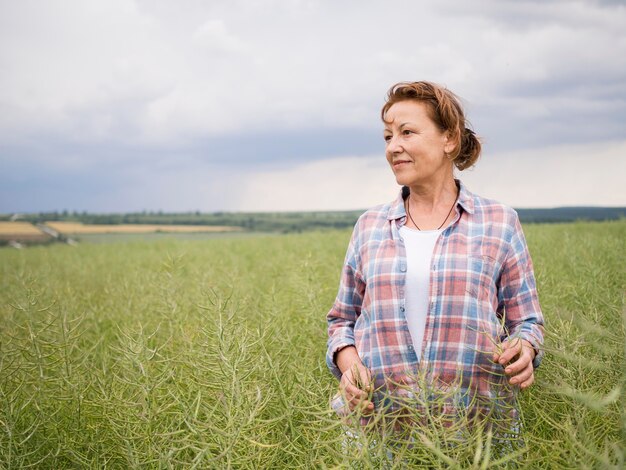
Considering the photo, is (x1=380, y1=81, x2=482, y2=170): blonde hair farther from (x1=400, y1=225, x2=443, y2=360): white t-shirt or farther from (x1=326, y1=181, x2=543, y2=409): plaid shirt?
(x1=400, y1=225, x2=443, y2=360): white t-shirt

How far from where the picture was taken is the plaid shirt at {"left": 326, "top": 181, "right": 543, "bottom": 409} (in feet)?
6.86

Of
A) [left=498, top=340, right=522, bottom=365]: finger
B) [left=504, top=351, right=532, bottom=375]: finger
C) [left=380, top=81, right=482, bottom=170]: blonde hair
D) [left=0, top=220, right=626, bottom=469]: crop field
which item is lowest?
[left=0, top=220, right=626, bottom=469]: crop field

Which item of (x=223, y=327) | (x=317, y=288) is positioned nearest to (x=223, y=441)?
(x=223, y=327)

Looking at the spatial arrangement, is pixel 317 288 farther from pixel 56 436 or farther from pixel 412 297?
pixel 56 436

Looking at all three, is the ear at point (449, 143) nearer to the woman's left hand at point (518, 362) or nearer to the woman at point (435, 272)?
the woman at point (435, 272)

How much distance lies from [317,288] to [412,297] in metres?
1.78

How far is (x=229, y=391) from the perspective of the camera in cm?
157

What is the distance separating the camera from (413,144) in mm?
2193

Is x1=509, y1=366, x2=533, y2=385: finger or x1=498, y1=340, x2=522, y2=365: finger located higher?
x1=498, y1=340, x2=522, y2=365: finger

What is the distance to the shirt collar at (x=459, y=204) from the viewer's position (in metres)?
A: 2.23

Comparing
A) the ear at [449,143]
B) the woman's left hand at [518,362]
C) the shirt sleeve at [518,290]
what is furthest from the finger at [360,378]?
the ear at [449,143]

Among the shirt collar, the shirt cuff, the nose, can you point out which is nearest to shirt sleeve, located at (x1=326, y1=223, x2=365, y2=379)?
the shirt cuff

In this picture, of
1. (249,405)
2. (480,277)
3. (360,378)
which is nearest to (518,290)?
(480,277)

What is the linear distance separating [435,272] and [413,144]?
1.68 ft
